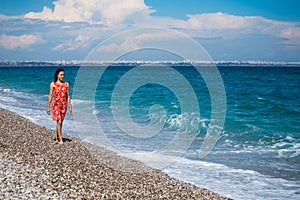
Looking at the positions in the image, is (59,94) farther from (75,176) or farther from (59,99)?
(75,176)

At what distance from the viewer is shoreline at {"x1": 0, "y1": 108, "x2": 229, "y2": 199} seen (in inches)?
270

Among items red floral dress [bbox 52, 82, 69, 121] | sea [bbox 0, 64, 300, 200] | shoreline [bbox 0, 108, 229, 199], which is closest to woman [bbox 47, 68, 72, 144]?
red floral dress [bbox 52, 82, 69, 121]

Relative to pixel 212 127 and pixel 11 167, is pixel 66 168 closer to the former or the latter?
pixel 11 167

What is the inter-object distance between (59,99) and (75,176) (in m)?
4.13

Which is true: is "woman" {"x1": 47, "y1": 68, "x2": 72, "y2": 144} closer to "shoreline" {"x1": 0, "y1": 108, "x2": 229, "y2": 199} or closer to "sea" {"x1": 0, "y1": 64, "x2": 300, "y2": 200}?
"shoreline" {"x1": 0, "y1": 108, "x2": 229, "y2": 199}

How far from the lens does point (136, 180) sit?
28.1ft

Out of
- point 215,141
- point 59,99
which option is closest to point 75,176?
point 59,99

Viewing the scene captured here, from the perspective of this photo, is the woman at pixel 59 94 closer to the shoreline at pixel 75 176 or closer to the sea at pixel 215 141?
the shoreline at pixel 75 176

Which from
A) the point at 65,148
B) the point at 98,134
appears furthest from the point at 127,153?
the point at 98,134

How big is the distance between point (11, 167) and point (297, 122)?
18.8 meters

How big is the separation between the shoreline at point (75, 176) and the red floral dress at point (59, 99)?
101 centimetres

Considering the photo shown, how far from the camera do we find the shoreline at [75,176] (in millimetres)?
6867

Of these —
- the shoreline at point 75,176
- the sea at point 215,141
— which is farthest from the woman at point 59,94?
the sea at point 215,141

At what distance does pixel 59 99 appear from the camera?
11.6 metres
